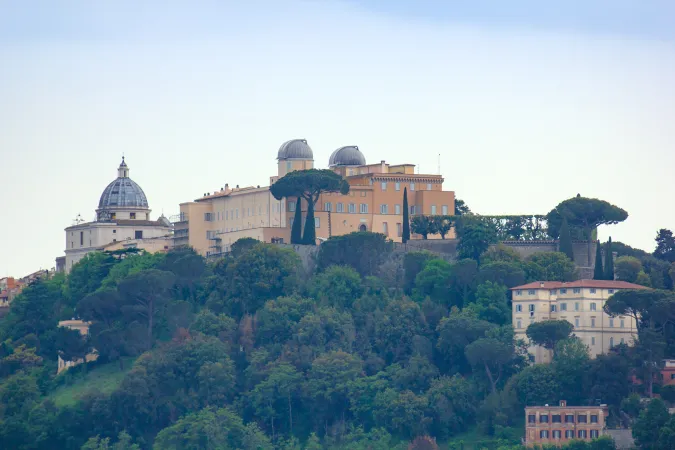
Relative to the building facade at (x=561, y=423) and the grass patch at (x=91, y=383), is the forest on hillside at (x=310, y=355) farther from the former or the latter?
the building facade at (x=561, y=423)

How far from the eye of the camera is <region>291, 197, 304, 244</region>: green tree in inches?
4195

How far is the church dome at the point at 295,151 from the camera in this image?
110 m

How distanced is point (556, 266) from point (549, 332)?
8932 mm

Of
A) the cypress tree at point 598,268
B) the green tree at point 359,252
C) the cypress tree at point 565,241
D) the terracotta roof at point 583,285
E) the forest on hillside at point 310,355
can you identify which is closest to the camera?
the forest on hillside at point 310,355

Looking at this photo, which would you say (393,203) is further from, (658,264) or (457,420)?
(457,420)

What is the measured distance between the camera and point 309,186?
10544 cm

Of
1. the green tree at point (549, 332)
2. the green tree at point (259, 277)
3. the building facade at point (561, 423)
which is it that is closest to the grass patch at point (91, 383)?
the green tree at point (259, 277)

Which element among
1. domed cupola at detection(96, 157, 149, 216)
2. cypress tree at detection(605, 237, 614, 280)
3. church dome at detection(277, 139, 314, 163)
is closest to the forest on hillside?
cypress tree at detection(605, 237, 614, 280)

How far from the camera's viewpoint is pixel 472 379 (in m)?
93.2

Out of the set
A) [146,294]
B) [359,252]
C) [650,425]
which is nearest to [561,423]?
[650,425]

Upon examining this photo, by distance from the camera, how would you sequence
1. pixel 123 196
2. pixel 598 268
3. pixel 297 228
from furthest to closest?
pixel 123 196
pixel 297 228
pixel 598 268

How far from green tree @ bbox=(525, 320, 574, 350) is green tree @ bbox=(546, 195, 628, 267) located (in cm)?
1419

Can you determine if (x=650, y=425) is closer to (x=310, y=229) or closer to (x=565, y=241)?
(x=565, y=241)

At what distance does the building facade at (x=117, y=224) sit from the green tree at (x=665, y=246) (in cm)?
2814
